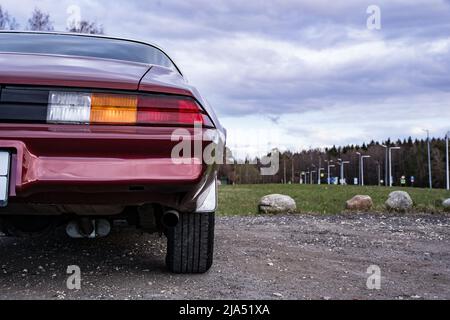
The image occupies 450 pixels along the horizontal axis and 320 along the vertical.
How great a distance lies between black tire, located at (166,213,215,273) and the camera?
3.04 meters

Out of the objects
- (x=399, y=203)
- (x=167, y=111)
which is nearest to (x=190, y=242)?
(x=167, y=111)

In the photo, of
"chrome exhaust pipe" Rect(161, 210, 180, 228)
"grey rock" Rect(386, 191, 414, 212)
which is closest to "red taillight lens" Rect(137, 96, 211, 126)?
"chrome exhaust pipe" Rect(161, 210, 180, 228)

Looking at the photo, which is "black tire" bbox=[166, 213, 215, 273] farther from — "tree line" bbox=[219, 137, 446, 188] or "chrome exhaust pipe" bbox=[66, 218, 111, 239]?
"tree line" bbox=[219, 137, 446, 188]

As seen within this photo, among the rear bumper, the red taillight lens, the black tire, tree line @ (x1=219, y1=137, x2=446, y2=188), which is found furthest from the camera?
tree line @ (x1=219, y1=137, x2=446, y2=188)

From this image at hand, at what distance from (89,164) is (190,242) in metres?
0.98

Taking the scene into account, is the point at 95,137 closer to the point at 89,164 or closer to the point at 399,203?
the point at 89,164

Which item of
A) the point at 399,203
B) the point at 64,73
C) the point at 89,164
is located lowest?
the point at 399,203

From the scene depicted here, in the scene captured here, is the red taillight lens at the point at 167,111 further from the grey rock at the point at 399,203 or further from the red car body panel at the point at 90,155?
the grey rock at the point at 399,203

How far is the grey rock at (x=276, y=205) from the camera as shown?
912 cm

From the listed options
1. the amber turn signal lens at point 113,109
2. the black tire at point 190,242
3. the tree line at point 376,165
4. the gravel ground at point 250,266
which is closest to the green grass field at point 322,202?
the gravel ground at point 250,266

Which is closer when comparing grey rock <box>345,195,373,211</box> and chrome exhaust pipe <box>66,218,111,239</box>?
chrome exhaust pipe <box>66,218,111,239</box>

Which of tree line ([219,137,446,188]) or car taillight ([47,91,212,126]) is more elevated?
tree line ([219,137,446,188])

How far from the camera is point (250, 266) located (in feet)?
11.5
